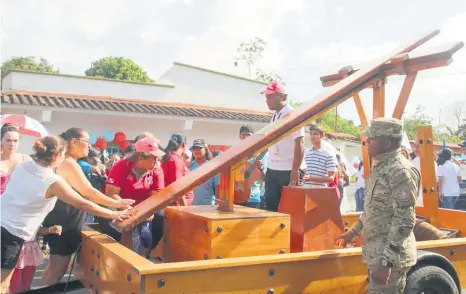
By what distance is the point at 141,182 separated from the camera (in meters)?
3.71

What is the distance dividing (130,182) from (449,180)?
6.30 metres

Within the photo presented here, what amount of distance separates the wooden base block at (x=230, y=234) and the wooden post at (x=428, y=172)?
1.64 m

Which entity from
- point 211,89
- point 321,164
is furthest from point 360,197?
point 211,89


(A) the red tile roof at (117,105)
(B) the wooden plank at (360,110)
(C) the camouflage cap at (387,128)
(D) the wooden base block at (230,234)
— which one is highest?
(A) the red tile roof at (117,105)

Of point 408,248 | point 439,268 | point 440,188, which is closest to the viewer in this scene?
A: point 408,248

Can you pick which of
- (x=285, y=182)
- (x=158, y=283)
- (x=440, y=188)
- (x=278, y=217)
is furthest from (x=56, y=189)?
(x=440, y=188)

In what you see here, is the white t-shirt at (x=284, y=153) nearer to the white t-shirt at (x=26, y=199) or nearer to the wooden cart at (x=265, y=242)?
the wooden cart at (x=265, y=242)

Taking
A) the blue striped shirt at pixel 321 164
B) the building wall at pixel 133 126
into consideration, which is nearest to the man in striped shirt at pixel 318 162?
the blue striped shirt at pixel 321 164

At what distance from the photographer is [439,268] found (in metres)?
Result: 3.24

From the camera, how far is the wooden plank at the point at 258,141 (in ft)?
10.2

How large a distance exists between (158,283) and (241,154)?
119 cm

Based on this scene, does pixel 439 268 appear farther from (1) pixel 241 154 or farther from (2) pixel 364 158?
(1) pixel 241 154

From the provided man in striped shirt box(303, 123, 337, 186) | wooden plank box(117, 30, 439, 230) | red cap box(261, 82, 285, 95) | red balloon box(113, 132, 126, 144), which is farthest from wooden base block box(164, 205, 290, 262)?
red balloon box(113, 132, 126, 144)

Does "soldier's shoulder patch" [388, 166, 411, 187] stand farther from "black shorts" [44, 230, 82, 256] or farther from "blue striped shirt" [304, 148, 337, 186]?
"blue striped shirt" [304, 148, 337, 186]
